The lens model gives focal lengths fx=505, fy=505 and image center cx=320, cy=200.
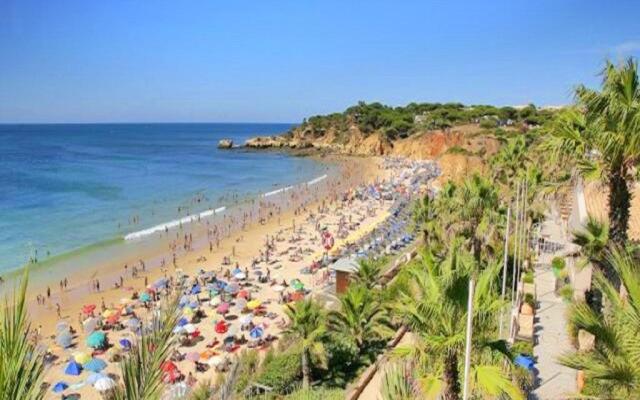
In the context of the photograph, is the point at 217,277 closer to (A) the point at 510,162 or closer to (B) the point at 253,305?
(B) the point at 253,305

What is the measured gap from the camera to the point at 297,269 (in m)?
29.9

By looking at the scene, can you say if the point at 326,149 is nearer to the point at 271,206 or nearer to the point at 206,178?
the point at 206,178

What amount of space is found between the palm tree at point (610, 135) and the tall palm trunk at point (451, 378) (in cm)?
348

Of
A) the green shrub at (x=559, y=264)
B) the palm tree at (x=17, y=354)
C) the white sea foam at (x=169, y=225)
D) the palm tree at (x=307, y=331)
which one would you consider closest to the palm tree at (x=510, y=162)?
the green shrub at (x=559, y=264)

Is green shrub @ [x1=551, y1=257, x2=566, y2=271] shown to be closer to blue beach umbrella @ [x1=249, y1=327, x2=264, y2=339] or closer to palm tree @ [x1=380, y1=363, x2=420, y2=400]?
blue beach umbrella @ [x1=249, y1=327, x2=264, y2=339]

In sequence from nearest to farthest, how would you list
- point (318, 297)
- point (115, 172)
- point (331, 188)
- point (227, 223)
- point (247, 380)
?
point (247, 380), point (318, 297), point (227, 223), point (331, 188), point (115, 172)

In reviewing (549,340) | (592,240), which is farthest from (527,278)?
(592,240)

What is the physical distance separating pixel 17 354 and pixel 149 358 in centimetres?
74

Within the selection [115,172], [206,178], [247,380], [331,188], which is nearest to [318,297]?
[247,380]

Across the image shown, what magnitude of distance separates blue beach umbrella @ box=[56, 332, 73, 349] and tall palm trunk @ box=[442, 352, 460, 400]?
57.5 feet

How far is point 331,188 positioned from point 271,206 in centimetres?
1245

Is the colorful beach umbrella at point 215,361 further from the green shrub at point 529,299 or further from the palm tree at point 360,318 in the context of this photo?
the green shrub at point 529,299

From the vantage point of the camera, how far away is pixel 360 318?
1641 cm

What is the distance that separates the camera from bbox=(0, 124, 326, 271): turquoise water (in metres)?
37.2
